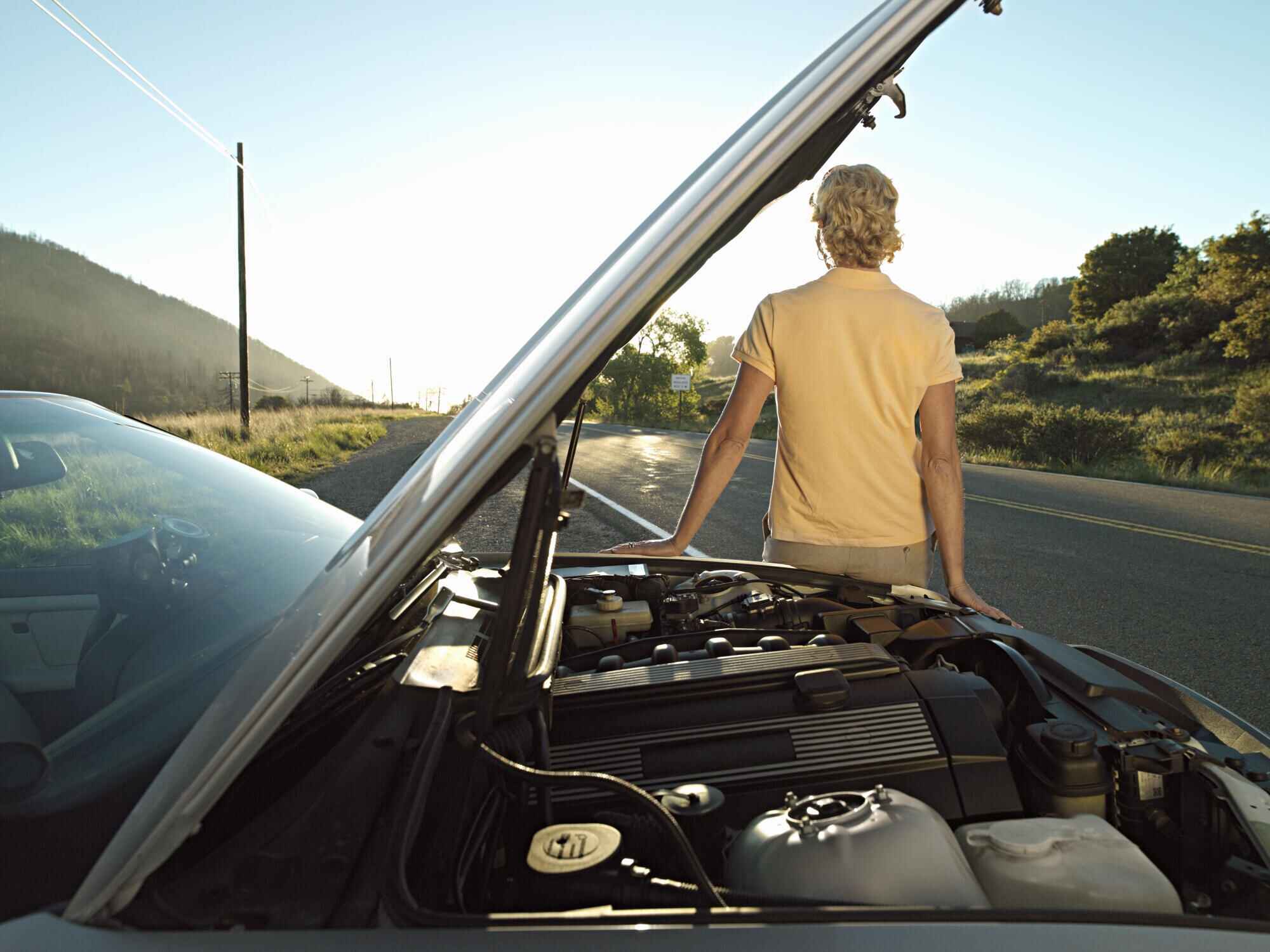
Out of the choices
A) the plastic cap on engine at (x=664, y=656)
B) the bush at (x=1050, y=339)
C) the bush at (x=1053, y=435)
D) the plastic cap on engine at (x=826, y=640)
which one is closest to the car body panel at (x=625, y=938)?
the plastic cap on engine at (x=664, y=656)

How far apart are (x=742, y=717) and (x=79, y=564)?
136cm

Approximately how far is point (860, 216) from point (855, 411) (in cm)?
58

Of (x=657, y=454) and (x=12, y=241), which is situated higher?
(x=12, y=241)

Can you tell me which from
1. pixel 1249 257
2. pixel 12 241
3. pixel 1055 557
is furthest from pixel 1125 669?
pixel 12 241

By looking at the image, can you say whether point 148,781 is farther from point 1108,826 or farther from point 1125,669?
point 1125,669

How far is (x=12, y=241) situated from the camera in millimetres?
121188

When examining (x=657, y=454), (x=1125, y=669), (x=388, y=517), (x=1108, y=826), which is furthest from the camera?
(x=657, y=454)

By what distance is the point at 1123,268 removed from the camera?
55844 millimetres

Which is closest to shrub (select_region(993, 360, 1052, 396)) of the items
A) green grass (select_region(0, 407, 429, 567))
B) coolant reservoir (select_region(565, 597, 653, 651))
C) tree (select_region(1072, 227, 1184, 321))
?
tree (select_region(1072, 227, 1184, 321))

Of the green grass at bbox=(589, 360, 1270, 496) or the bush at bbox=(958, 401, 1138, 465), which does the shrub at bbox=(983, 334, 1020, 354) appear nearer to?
the green grass at bbox=(589, 360, 1270, 496)

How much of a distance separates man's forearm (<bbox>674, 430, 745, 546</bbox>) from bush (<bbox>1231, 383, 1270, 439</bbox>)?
93.1ft

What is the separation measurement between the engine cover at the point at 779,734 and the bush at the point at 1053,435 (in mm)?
20129

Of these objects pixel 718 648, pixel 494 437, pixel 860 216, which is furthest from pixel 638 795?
pixel 860 216

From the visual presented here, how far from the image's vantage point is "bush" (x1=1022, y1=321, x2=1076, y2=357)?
51.3m
